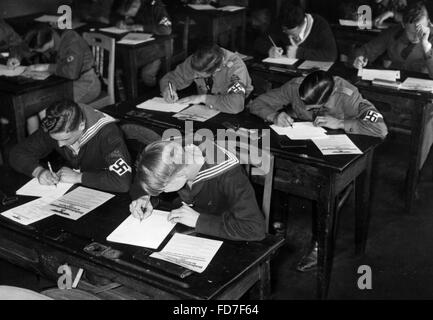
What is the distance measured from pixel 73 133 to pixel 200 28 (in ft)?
12.9

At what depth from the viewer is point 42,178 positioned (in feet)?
8.95

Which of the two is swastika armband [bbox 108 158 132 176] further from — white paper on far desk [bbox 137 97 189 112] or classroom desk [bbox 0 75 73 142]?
classroom desk [bbox 0 75 73 142]

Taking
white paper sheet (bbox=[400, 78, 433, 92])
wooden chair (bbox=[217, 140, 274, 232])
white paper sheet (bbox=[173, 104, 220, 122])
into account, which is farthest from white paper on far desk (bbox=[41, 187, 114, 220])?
white paper sheet (bbox=[400, 78, 433, 92])

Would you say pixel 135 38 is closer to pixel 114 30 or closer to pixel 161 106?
pixel 114 30

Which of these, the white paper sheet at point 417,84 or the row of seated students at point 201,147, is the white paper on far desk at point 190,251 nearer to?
the row of seated students at point 201,147

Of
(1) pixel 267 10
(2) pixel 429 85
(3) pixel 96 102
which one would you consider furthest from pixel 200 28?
(2) pixel 429 85

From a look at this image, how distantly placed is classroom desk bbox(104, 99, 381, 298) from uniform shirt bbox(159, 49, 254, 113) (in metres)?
0.25

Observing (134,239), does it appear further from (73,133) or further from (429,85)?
(429,85)

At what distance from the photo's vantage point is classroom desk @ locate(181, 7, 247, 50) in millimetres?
6410

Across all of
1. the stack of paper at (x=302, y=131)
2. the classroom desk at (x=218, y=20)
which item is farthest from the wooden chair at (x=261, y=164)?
the classroom desk at (x=218, y=20)

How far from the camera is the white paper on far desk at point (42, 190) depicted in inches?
104

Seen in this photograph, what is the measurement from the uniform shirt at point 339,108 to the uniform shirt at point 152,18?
2.13 m

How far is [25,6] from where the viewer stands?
23.8 ft
